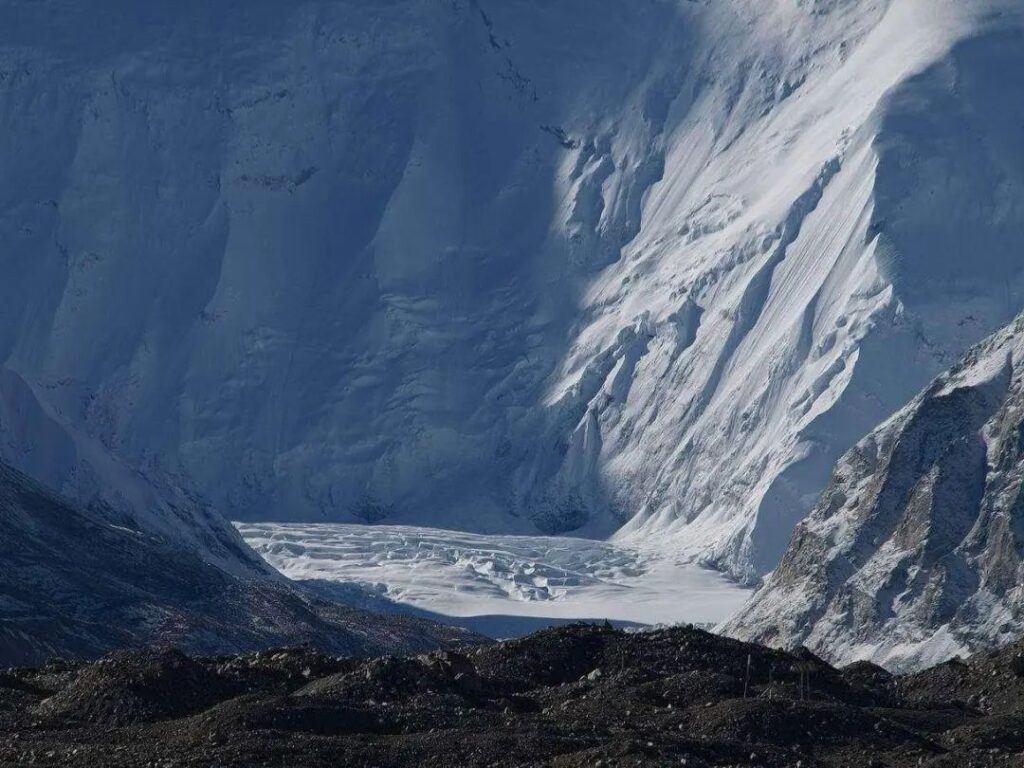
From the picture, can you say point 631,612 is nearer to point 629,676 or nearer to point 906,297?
point 906,297

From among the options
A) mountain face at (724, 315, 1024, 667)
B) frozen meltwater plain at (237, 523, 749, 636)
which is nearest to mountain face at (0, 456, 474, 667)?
mountain face at (724, 315, 1024, 667)

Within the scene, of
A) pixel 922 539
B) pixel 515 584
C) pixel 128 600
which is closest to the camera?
pixel 922 539

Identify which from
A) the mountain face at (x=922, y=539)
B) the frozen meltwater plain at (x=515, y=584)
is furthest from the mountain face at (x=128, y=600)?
the frozen meltwater plain at (x=515, y=584)

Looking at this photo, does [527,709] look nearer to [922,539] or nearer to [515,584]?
[922,539]

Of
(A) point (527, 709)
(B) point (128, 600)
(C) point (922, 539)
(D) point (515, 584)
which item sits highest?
(D) point (515, 584)

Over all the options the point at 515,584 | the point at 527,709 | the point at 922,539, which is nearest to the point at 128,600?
the point at 922,539

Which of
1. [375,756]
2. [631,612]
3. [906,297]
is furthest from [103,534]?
[906,297]
